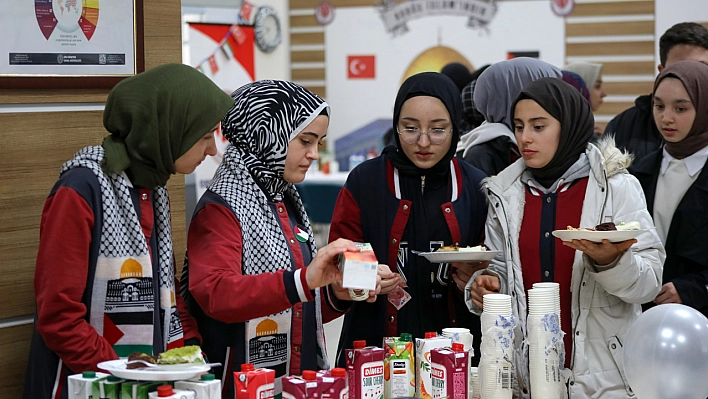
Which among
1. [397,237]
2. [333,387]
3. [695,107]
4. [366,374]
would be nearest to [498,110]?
[695,107]

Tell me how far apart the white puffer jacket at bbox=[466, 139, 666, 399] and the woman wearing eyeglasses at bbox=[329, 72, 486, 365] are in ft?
0.52

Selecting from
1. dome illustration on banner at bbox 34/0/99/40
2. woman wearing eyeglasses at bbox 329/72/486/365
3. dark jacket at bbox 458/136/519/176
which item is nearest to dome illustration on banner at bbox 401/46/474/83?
dark jacket at bbox 458/136/519/176

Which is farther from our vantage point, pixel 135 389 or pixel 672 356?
pixel 672 356

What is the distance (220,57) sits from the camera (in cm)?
878

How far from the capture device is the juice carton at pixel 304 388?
1.85 m

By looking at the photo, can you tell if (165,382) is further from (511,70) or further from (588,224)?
(511,70)

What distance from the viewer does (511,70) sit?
3.34 metres

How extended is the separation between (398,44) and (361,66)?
509mm

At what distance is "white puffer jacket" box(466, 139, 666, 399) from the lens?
7.58ft

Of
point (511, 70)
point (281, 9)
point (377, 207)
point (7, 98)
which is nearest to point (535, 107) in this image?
point (377, 207)

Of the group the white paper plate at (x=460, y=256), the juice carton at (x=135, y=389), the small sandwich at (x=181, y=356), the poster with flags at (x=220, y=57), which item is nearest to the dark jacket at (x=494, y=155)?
the white paper plate at (x=460, y=256)

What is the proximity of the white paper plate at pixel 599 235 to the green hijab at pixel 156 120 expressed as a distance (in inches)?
38.3

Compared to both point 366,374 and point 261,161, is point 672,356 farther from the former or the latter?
point 261,161

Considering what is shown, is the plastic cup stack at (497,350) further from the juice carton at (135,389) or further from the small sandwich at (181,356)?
the juice carton at (135,389)
